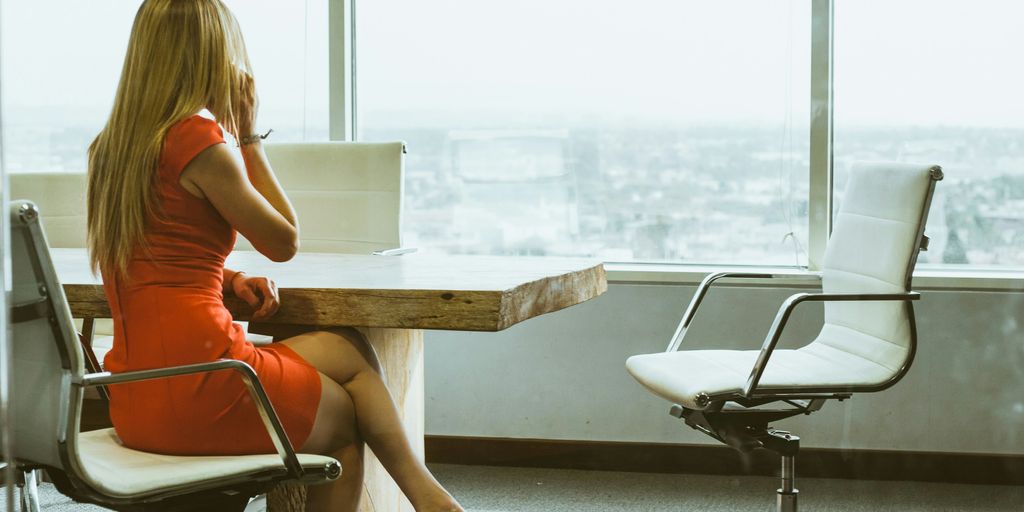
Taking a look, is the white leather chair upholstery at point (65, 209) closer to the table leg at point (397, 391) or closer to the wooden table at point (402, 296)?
the wooden table at point (402, 296)

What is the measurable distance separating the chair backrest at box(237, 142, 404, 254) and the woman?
3.77ft

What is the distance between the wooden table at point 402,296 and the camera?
157 centimetres

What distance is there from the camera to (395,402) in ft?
6.33

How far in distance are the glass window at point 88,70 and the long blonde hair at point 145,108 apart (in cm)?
10

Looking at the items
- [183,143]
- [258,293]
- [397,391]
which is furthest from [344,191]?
[183,143]

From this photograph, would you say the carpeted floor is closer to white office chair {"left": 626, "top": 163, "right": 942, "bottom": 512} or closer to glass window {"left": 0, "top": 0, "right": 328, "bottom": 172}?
white office chair {"left": 626, "top": 163, "right": 942, "bottom": 512}

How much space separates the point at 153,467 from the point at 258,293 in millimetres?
317

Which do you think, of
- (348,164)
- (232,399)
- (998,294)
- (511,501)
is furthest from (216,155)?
(998,294)

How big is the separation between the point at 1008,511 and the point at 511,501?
4.20 ft

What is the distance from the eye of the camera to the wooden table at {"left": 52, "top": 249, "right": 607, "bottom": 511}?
157 cm

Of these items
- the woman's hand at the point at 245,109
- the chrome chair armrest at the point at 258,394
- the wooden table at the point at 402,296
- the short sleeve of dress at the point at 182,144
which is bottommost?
the chrome chair armrest at the point at 258,394

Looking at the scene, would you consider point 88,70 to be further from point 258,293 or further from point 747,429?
point 747,429

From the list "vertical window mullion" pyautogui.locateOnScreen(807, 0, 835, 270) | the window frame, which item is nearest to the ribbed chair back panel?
the window frame

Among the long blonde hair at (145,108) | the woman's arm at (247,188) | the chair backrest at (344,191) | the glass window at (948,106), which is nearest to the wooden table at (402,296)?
the woman's arm at (247,188)
